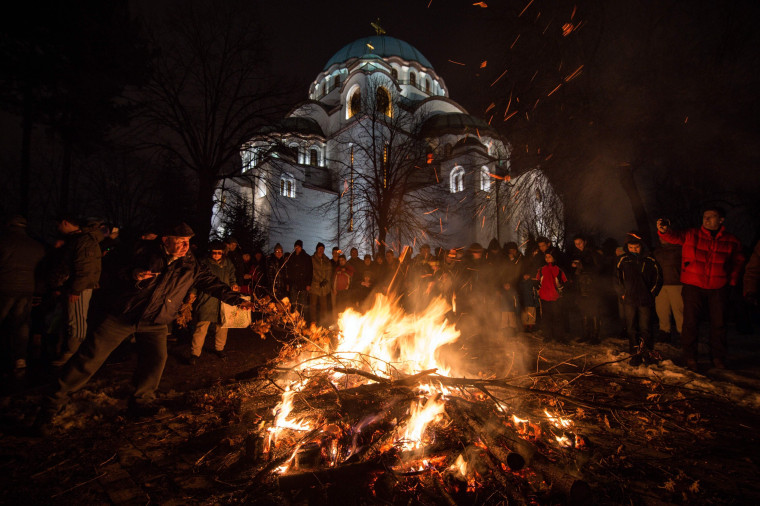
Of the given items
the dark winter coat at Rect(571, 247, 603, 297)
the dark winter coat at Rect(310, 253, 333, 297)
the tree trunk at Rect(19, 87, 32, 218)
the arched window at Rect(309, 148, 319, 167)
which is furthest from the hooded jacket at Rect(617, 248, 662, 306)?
the arched window at Rect(309, 148, 319, 167)

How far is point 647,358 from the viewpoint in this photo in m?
6.16

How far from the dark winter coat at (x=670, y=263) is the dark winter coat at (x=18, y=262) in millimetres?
10714

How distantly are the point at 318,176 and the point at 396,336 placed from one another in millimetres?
38861

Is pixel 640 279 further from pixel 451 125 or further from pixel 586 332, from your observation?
pixel 451 125

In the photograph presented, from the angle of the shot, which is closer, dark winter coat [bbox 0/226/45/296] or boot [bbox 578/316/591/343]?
dark winter coat [bbox 0/226/45/296]

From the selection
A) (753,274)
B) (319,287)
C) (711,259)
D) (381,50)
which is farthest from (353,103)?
(753,274)

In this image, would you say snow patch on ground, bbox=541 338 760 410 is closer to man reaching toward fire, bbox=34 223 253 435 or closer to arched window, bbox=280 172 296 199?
man reaching toward fire, bbox=34 223 253 435

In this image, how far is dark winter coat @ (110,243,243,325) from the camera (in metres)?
3.98

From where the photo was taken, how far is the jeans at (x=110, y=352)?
3.74 metres

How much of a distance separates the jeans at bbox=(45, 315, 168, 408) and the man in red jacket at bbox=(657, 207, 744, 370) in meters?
7.43

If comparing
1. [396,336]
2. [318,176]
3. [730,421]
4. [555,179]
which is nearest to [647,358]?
[730,421]

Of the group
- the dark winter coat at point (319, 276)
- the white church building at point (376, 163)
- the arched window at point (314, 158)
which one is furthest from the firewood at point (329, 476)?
the arched window at point (314, 158)

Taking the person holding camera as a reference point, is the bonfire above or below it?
below

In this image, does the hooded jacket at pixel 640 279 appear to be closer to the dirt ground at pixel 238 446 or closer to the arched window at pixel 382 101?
the dirt ground at pixel 238 446
